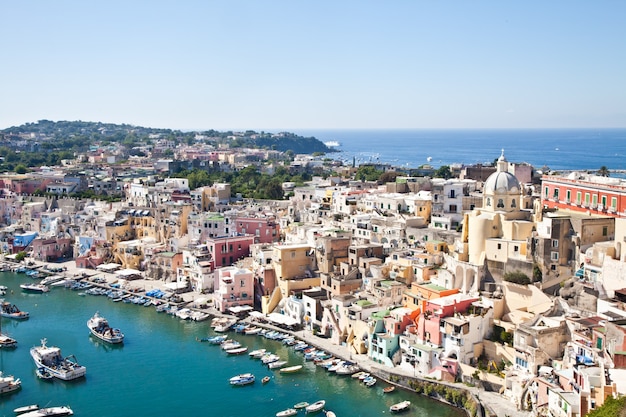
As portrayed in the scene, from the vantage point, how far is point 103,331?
22.5 meters

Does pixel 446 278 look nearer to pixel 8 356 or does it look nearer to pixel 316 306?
pixel 316 306

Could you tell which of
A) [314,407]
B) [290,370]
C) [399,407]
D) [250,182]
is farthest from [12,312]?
[250,182]

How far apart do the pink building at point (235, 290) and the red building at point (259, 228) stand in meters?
5.55

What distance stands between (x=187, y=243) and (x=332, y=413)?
16.7 metres

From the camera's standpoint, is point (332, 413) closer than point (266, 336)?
Yes

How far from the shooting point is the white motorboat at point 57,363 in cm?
1897

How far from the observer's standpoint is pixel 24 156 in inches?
2697

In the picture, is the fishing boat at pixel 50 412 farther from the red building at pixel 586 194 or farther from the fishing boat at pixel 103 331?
the red building at pixel 586 194

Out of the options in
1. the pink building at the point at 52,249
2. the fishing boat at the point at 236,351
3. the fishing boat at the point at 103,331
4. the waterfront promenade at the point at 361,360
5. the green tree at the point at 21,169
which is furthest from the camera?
the green tree at the point at 21,169

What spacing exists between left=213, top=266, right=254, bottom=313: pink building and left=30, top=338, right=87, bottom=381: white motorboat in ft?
19.2

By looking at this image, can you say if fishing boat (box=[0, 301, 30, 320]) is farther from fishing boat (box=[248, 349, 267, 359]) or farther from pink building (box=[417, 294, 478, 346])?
pink building (box=[417, 294, 478, 346])

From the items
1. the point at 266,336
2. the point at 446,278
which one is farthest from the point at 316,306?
the point at 446,278

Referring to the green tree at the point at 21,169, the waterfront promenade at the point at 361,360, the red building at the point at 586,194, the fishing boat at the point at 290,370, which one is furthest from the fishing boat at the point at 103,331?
the green tree at the point at 21,169

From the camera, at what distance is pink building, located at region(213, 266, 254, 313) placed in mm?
24375
